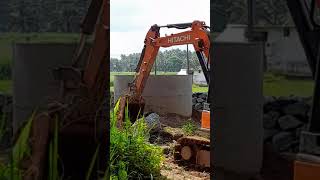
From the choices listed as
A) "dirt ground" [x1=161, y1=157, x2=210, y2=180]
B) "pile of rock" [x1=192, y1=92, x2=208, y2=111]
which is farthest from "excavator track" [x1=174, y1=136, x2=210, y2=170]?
"pile of rock" [x1=192, y1=92, x2=208, y2=111]

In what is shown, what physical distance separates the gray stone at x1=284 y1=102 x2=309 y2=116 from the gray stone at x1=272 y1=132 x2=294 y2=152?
105 mm

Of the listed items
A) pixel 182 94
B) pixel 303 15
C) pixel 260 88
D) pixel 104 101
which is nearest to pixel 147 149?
pixel 104 101

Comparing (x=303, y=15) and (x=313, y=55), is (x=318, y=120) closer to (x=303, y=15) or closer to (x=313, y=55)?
(x=313, y=55)

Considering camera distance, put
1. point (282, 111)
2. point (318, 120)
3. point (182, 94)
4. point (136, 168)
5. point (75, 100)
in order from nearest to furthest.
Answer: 1. point (318, 120)
2. point (282, 111)
3. point (75, 100)
4. point (136, 168)
5. point (182, 94)

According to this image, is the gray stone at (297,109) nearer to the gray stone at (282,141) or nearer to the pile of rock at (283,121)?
the pile of rock at (283,121)

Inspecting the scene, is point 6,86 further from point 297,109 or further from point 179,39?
point 179,39

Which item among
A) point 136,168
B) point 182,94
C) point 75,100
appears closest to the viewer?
point 75,100

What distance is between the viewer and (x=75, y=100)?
2.34 metres

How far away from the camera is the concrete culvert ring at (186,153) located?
579 cm

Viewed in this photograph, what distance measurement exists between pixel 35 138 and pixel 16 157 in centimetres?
13

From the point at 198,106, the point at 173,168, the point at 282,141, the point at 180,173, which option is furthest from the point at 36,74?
the point at 198,106

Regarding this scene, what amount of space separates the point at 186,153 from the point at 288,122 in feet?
12.3

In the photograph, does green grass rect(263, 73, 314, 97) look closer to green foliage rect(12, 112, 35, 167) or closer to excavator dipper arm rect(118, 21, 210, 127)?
green foliage rect(12, 112, 35, 167)

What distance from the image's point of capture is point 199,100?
12.6m
